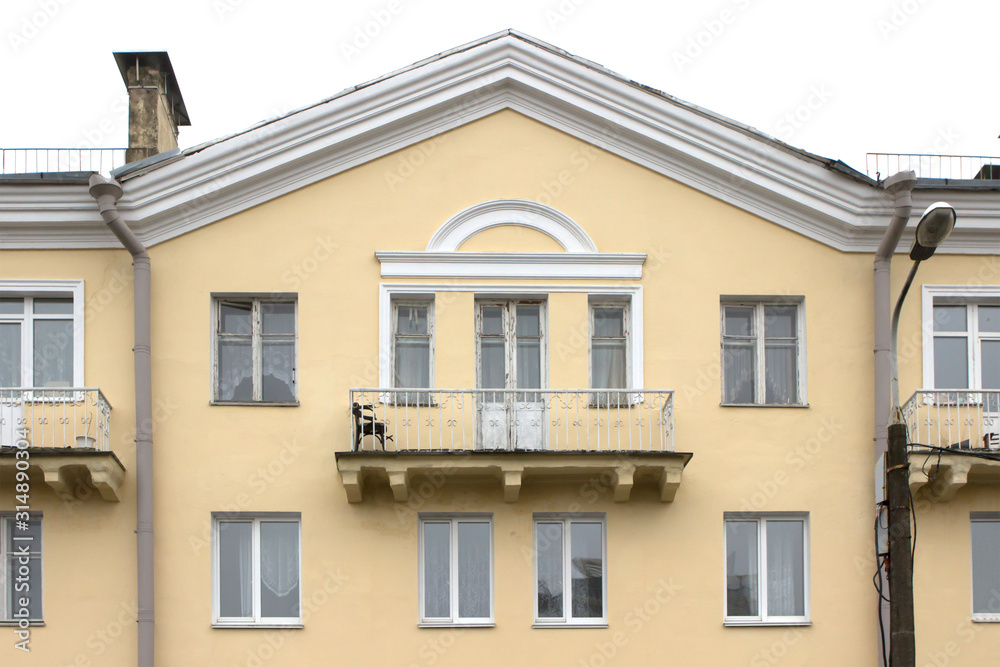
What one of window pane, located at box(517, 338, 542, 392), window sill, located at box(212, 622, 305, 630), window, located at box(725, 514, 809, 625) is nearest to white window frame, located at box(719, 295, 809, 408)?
window, located at box(725, 514, 809, 625)

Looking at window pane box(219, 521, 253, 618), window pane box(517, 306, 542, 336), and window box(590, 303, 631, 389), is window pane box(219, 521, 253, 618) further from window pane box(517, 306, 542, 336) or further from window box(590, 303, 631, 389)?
window box(590, 303, 631, 389)

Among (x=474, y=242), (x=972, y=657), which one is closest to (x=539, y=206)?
(x=474, y=242)

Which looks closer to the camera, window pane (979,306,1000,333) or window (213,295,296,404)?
window (213,295,296,404)

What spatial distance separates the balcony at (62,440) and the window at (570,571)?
5.07 meters

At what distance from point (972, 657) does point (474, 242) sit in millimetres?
7719

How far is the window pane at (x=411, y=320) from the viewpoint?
15352 mm

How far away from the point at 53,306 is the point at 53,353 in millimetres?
600

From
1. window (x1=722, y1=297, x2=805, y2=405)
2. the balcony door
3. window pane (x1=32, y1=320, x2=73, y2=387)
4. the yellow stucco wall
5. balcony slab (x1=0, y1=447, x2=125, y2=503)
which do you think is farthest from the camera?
window (x1=722, y1=297, x2=805, y2=405)

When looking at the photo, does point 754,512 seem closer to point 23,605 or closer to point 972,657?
point 972,657

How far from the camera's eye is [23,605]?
14367 millimetres

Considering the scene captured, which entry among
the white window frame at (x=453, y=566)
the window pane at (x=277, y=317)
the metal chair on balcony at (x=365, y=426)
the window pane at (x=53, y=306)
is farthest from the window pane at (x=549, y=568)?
the window pane at (x=53, y=306)

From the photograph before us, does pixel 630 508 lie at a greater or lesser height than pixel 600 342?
lesser

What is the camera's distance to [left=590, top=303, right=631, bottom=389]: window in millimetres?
15336

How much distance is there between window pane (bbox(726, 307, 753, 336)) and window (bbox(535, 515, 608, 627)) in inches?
116
